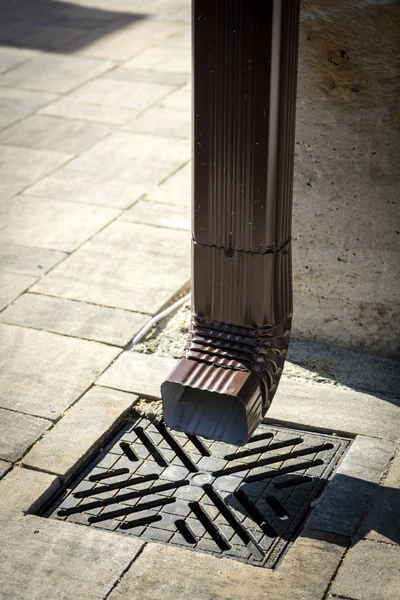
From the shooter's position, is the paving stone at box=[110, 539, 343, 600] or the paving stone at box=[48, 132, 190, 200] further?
the paving stone at box=[48, 132, 190, 200]

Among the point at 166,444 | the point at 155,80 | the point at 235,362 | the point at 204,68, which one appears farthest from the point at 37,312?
the point at 155,80

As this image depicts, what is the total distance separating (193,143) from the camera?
12.4 feet

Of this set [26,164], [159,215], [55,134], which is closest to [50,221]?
[159,215]

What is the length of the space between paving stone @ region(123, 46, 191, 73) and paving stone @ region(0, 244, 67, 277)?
3.79m

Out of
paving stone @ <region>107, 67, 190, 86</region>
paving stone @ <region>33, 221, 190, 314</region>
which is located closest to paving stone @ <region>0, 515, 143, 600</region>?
paving stone @ <region>33, 221, 190, 314</region>

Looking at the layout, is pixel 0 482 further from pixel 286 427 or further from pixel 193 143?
pixel 193 143

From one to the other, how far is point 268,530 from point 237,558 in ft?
0.74

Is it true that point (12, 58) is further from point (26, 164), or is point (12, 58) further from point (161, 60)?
point (26, 164)

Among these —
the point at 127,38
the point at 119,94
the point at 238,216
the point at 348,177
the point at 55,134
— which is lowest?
the point at 55,134

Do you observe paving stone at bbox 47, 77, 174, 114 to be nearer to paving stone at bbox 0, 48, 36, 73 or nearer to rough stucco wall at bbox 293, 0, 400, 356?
paving stone at bbox 0, 48, 36, 73

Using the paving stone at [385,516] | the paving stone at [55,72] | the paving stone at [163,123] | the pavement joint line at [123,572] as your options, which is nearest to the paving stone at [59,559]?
the pavement joint line at [123,572]

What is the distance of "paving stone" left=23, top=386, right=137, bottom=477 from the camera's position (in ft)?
14.4

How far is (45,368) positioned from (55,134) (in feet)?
11.8

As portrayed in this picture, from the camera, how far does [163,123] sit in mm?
8328
